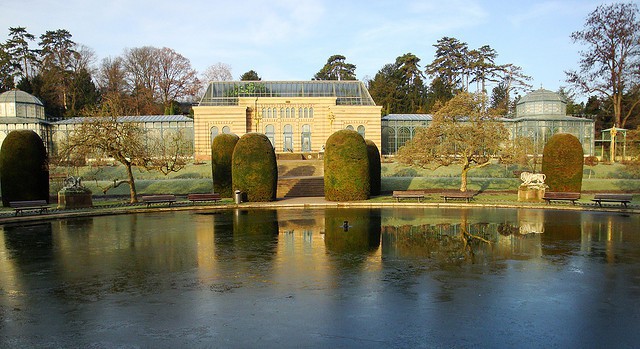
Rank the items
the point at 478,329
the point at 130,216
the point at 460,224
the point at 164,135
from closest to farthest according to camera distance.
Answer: the point at 478,329 → the point at 460,224 → the point at 130,216 → the point at 164,135

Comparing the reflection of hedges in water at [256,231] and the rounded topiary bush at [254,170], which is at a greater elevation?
the rounded topiary bush at [254,170]

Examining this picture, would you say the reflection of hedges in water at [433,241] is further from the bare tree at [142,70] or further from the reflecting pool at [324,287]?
→ the bare tree at [142,70]

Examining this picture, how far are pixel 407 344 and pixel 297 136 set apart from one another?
53780 mm

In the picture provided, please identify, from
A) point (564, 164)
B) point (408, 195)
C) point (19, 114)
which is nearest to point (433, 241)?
point (408, 195)

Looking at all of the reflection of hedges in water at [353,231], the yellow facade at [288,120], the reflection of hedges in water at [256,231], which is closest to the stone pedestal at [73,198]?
the reflection of hedges in water at [256,231]

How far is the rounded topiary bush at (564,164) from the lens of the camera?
1148 inches

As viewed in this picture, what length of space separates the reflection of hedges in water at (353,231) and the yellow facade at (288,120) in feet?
116

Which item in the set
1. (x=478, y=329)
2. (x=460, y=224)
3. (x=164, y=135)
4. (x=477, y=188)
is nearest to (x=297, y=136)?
(x=164, y=135)

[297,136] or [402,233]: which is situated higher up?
[297,136]

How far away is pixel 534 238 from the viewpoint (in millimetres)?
16125

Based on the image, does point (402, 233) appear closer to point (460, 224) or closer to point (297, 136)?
point (460, 224)

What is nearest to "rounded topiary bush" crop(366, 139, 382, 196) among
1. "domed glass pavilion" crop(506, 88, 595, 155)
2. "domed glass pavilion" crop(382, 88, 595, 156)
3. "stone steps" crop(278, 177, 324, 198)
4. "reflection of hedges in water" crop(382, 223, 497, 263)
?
"stone steps" crop(278, 177, 324, 198)

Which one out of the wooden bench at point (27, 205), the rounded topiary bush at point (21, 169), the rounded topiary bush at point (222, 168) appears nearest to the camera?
the wooden bench at point (27, 205)

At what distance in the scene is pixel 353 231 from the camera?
18.0m
